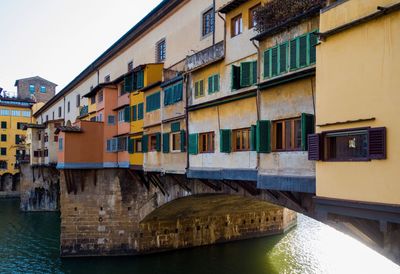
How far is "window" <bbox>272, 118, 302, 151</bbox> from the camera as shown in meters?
11.6

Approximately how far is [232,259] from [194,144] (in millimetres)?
13218

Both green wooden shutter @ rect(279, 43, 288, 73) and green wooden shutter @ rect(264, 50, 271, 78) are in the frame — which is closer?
green wooden shutter @ rect(279, 43, 288, 73)

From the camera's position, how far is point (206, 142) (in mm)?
16859

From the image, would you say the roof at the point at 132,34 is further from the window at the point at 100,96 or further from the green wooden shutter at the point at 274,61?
the green wooden shutter at the point at 274,61

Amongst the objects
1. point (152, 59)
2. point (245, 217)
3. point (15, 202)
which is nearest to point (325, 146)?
point (152, 59)

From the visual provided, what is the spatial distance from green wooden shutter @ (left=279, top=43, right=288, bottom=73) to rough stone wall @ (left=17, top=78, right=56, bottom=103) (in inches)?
2949

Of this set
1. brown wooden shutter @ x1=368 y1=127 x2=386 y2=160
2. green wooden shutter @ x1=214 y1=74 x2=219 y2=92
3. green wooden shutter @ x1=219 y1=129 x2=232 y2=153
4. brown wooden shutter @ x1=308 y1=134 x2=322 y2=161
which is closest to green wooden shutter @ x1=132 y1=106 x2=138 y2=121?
green wooden shutter @ x1=214 y1=74 x2=219 y2=92

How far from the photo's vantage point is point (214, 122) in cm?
1620

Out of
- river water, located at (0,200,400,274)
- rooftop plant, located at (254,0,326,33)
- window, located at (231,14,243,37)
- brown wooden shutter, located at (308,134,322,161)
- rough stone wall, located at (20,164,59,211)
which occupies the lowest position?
river water, located at (0,200,400,274)

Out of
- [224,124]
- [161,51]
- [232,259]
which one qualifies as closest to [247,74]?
[224,124]

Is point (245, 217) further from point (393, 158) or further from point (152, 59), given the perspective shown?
point (393, 158)

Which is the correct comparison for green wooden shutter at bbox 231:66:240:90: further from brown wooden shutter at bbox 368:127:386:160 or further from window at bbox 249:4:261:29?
brown wooden shutter at bbox 368:127:386:160

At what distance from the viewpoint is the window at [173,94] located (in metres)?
19.1

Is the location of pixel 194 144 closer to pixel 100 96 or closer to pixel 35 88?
pixel 100 96
